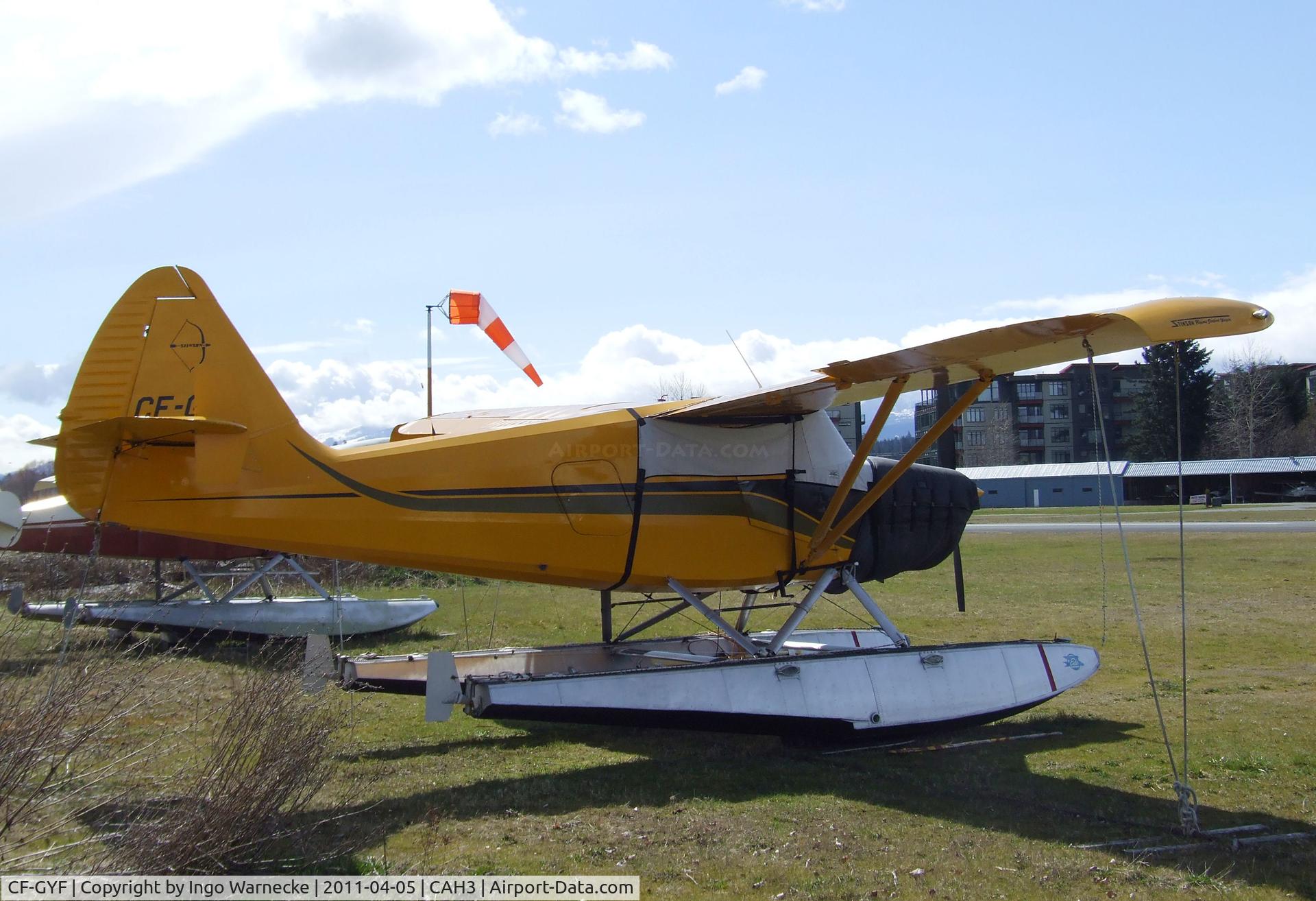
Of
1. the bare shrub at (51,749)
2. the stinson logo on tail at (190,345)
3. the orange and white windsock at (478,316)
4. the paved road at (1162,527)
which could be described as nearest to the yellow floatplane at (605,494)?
the stinson logo on tail at (190,345)

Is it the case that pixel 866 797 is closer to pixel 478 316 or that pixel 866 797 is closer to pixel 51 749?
pixel 51 749

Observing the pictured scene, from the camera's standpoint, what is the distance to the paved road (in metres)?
32.7

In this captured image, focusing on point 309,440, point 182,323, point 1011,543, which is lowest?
point 1011,543

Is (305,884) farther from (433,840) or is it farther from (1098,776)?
(1098,776)

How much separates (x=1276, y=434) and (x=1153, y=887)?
7641cm

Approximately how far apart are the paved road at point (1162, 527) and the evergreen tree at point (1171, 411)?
94.7ft

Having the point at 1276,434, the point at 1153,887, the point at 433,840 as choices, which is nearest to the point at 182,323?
the point at 433,840

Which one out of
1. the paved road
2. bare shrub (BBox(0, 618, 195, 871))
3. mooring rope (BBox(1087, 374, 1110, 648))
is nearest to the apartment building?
the paved road

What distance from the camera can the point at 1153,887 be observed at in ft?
17.1

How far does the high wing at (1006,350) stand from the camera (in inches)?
265

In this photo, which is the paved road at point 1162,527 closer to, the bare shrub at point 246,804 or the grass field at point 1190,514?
the grass field at point 1190,514

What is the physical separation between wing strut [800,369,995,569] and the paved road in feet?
84.8

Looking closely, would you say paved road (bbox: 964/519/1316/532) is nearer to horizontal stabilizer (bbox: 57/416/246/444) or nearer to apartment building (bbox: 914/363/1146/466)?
horizontal stabilizer (bbox: 57/416/246/444)

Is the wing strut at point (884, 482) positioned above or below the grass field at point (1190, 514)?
above
